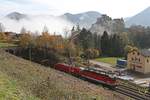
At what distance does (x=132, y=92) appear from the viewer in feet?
120

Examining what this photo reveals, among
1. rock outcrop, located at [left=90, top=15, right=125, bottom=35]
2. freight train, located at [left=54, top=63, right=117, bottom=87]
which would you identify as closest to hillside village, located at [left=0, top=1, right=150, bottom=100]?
freight train, located at [left=54, top=63, right=117, bottom=87]

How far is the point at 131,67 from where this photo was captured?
56438mm

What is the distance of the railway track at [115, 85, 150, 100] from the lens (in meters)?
33.5

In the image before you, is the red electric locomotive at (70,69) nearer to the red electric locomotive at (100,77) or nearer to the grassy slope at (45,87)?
the red electric locomotive at (100,77)

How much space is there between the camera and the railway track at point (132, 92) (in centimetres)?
3347

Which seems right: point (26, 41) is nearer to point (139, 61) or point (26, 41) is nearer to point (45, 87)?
point (139, 61)

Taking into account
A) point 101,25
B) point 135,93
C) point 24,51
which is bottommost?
point 135,93

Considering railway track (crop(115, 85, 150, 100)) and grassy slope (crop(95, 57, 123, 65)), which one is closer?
railway track (crop(115, 85, 150, 100))

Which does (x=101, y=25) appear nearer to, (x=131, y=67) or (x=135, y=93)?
(x=131, y=67)

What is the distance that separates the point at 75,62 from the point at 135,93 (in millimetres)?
26679

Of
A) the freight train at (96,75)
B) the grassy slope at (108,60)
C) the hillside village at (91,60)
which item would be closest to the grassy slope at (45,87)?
the hillside village at (91,60)

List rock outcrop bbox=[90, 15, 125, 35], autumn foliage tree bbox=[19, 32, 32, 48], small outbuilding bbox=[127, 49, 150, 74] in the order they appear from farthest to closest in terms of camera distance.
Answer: rock outcrop bbox=[90, 15, 125, 35] → autumn foliage tree bbox=[19, 32, 32, 48] → small outbuilding bbox=[127, 49, 150, 74]

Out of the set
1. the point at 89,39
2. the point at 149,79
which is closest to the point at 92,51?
the point at 89,39

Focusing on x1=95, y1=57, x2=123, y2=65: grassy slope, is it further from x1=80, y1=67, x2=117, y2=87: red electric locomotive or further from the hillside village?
x1=80, y1=67, x2=117, y2=87: red electric locomotive
